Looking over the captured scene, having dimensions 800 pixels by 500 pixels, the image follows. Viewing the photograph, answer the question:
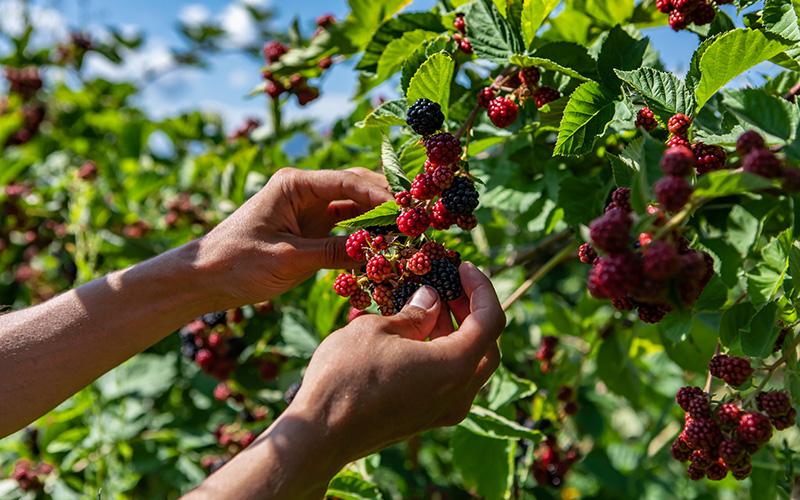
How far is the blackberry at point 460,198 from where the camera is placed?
3.25 ft

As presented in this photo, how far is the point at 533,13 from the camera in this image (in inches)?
44.4

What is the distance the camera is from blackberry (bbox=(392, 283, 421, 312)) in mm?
1055

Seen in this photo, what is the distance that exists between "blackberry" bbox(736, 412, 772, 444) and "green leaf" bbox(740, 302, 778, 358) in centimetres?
11

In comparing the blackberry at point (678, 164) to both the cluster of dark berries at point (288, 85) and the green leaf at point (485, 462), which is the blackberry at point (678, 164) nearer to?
the green leaf at point (485, 462)

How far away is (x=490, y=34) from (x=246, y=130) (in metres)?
1.72

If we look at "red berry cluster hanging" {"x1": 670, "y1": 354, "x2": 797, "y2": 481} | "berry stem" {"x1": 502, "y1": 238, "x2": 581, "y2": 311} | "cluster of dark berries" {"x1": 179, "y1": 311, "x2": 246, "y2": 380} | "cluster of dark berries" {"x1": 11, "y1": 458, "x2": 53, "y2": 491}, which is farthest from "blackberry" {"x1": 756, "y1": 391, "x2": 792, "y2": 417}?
"cluster of dark berries" {"x1": 11, "y1": 458, "x2": 53, "y2": 491}

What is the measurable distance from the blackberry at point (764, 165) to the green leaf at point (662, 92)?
309 mm

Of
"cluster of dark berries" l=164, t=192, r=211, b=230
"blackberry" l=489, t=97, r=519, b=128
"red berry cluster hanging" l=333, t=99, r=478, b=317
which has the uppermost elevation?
"blackberry" l=489, t=97, r=519, b=128

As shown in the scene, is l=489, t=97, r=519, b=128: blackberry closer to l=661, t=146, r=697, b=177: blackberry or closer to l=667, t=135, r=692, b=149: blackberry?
l=667, t=135, r=692, b=149: blackberry

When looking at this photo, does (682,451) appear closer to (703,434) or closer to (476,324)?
(703,434)

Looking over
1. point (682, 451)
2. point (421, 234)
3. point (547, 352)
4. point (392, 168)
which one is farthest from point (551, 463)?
point (392, 168)

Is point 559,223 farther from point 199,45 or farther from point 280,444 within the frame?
point 199,45

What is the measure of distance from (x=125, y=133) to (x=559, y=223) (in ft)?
7.65

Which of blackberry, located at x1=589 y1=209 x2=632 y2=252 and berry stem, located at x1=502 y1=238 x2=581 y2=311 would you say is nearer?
blackberry, located at x1=589 y1=209 x2=632 y2=252
